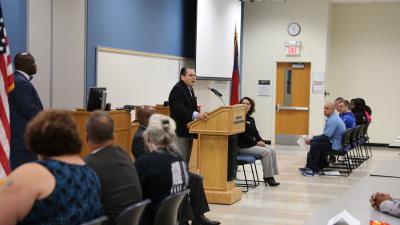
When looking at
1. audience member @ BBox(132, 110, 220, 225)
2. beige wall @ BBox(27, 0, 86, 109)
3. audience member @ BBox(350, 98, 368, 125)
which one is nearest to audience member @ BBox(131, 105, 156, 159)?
audience member @ BBox(132, 110, 220, 225)

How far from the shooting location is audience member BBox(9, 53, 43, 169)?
16.2 ft

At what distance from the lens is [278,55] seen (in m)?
14.0

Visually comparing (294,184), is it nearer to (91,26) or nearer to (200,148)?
(200,148)

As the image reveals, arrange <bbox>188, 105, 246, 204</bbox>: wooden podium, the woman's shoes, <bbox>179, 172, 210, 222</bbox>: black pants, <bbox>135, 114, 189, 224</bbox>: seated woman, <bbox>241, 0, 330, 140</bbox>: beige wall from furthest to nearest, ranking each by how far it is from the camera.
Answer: <bbox>241, 0, 330, 140</bbox>: beige wall, the woman's shoes, <bbox>188, 105, 246, 204</bbox>: wooden podium, <bbox>179, 172, 210, 222</bbox>: black pants, <bbox>135, 114, 189, 224</bbox>: seated woman

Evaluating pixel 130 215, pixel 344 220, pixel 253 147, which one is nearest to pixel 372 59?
pixel 253 147

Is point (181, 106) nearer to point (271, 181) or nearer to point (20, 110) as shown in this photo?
point (271, 181)

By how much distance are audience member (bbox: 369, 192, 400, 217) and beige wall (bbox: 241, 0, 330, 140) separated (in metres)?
10.8

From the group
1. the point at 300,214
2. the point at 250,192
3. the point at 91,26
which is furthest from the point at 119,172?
the point at 91,26

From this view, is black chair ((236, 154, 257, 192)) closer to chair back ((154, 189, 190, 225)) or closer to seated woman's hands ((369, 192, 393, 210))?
chair back ((154, 189, 190, 225))

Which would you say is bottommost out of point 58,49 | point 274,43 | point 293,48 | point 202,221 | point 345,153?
point 202,221

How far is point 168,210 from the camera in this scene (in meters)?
3.24

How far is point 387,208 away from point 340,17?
39.3 ft

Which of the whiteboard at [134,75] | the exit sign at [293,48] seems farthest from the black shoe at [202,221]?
the exit sign at [293,48]

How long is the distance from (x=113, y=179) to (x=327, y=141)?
6.75 meters
